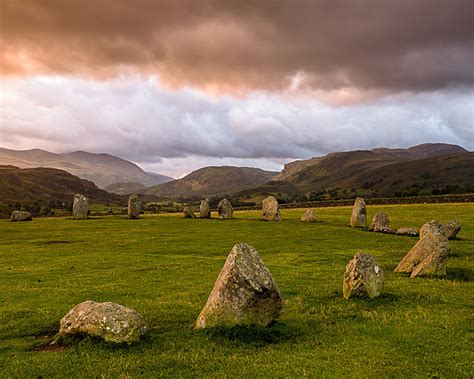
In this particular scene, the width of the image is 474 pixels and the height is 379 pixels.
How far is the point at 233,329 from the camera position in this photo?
48.2ft

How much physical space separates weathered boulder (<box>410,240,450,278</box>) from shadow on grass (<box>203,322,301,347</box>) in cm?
1403

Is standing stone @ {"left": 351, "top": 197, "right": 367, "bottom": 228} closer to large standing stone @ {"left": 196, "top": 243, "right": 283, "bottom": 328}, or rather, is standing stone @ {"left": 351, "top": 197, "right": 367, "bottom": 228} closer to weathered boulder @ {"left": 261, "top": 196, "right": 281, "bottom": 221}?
weathered boulder @ {"left": 261, "top": 196, "right": 281, "bottom": 221}

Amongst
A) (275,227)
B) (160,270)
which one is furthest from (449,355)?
(275,227)

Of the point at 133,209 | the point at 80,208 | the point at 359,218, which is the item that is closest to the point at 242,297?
the point at 359,218

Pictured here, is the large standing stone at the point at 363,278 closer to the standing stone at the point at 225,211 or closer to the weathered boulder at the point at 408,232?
the weathered boulder at the point at 408,232

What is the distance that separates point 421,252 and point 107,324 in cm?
2165

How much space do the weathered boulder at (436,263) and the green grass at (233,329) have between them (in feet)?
2.50

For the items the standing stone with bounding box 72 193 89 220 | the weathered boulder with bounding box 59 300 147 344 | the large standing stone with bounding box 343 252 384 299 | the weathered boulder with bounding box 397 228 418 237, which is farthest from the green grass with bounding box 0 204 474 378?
the standing stone with bounding box 72 193 89 220

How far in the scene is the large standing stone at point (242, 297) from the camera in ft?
48.2

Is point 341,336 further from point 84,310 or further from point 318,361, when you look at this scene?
point 84,310

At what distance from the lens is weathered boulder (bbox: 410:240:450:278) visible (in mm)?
25391

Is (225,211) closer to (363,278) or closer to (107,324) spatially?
(363,278)

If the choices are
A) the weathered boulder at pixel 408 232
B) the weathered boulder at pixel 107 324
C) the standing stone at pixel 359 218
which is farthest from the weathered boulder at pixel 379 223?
the weathered boulder at pixel 107 324

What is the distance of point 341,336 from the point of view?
15.0 m
